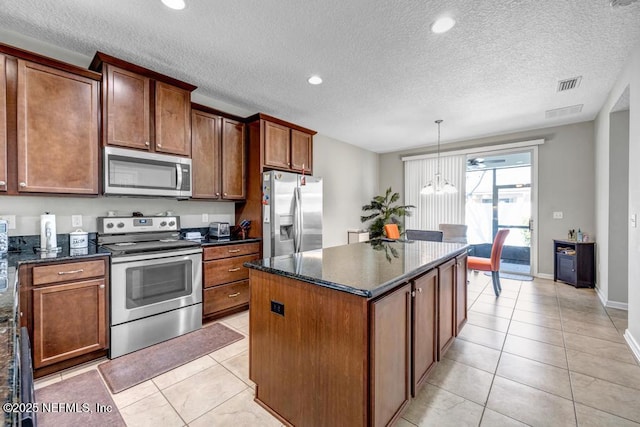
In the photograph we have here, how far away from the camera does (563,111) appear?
4086 millimetres

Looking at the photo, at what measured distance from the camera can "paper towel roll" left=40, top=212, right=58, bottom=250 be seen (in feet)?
7.61

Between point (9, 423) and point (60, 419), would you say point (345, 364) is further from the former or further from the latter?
point (60, 419)

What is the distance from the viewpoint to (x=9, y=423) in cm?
47

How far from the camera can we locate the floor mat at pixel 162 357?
6.91ft

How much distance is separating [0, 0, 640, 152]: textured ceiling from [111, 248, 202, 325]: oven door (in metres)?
1.85

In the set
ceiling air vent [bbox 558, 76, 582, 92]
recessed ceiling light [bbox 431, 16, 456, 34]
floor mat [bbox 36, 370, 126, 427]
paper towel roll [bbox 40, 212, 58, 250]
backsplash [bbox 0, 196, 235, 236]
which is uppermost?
ceiling air vent [bbox 558, 76, 582, 92]

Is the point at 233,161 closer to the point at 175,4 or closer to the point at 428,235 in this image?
the point at 175,4

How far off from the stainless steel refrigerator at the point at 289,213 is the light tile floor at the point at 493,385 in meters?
1.12

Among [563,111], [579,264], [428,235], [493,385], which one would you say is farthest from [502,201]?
[493,385]

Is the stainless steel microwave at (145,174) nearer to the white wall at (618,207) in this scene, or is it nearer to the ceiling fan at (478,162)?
the white wall at (618,207)

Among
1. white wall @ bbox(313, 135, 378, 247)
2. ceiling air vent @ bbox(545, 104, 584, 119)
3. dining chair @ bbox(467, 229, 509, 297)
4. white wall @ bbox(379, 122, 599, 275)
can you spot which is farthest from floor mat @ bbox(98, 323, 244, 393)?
white wall @ bbox(379, 122, 599, 275)

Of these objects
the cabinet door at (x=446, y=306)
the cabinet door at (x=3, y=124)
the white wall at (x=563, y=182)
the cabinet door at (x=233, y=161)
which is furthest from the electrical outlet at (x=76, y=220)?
the white wall at (x=563, y=182)

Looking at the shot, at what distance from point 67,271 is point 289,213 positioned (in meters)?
2.22

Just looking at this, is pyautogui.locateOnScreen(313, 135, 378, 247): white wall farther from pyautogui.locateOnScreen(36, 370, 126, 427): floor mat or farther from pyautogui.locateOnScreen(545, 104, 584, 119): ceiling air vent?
pyautogui.locateOnScreen(36, 370, 126, 427): floor mat
